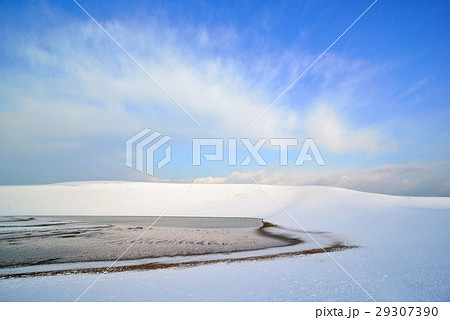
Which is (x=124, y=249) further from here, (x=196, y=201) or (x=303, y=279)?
(x=196, y=201)

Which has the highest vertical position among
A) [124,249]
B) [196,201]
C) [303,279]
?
[196,201]

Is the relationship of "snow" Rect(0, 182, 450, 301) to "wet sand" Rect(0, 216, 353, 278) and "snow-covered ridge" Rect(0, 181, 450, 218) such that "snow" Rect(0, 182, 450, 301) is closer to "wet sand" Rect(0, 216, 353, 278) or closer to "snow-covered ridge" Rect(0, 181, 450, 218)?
"wet sand" Rect(0, 216, 353, 278)

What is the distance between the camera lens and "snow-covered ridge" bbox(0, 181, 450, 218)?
23.0 metres

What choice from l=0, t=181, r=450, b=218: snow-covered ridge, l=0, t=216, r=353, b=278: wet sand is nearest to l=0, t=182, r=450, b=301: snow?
l=0, t=216, r=353, b=278: wet sand

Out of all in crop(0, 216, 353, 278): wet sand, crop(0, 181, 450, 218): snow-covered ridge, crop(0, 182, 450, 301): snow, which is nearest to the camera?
crop(0, 182, 450, 301): snow

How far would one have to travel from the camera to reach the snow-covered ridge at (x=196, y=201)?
75.5 ft

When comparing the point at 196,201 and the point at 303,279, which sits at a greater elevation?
the point at 196,201

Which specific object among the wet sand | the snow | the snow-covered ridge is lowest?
the wet sand

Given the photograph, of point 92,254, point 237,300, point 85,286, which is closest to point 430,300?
point 237,300

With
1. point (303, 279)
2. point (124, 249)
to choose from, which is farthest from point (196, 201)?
point (303, 279)

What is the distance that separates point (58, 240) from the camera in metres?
9.85

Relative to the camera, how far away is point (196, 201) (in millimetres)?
30016

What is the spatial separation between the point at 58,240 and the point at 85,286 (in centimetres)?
621

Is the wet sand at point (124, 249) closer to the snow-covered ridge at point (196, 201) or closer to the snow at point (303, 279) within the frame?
the snow at point (303, 279)
